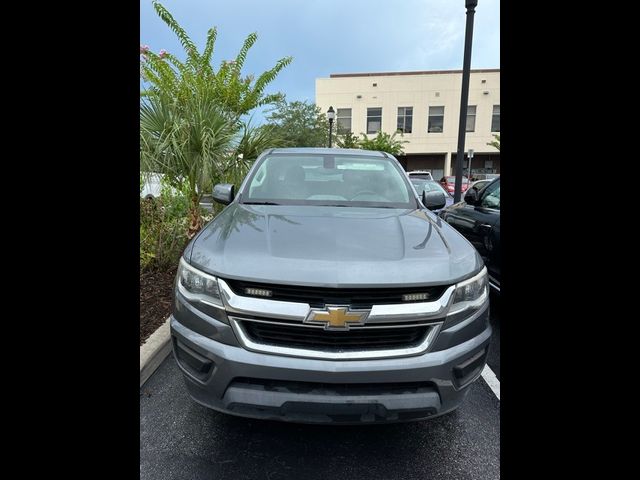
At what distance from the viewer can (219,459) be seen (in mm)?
1977

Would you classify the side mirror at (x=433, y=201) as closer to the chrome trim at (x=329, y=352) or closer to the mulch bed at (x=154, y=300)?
the chrome trim at (x=329, y=352)

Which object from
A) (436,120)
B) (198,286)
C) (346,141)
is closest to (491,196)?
(198,286)

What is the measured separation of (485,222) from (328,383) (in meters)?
2.78

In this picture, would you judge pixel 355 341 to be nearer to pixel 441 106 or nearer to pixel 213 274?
pixel 213 274

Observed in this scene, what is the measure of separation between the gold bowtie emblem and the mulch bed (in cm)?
183

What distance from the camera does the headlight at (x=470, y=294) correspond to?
1.78 m

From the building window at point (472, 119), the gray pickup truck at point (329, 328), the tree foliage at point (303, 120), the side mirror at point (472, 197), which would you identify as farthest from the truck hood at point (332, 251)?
the building window at point (472, 119)

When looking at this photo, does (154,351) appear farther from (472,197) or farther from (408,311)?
(472,197)

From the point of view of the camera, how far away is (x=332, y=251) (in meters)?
1.83

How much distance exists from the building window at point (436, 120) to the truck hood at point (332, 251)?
34668 millimetres
